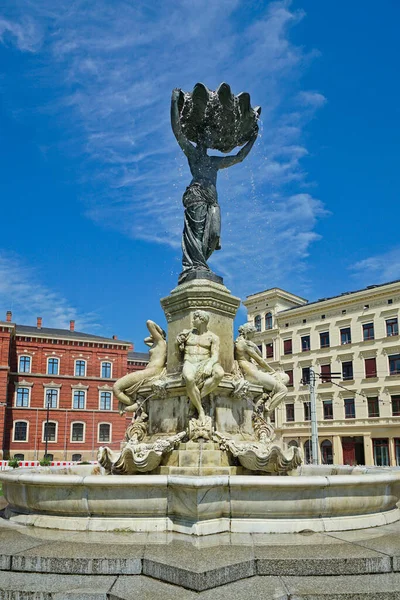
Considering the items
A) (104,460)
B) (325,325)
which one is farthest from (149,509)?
(325,325)

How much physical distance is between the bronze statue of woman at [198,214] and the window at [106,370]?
49.5 meters

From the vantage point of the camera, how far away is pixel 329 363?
4434 centimetres

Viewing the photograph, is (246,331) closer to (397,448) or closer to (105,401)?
(397,448)

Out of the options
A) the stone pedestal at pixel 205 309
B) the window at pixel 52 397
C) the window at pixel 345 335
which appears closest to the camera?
the stone pedestal at pixel 205 309

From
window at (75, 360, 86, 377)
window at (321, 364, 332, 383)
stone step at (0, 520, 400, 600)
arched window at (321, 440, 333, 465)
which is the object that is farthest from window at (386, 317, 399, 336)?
stone step at (0, 520, 400, 600)

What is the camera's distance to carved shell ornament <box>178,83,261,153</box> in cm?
1002

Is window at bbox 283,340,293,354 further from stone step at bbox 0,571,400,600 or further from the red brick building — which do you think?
stone step at bbox 0,571,400,600

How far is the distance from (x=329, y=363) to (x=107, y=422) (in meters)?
25.7

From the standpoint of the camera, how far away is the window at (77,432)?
5419cm

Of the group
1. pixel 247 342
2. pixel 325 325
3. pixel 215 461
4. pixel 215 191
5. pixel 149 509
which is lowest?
pixel 149 509

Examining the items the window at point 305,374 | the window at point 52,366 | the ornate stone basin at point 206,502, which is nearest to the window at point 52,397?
the window at point 52,366

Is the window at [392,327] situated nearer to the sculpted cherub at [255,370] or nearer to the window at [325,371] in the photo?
the window at [325,371]

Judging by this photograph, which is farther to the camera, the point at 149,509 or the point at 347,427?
the point at 347,427

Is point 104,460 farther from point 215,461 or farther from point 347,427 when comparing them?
point 347,427
